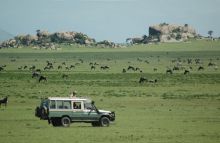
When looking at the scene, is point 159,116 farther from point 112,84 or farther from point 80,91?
point 112,84

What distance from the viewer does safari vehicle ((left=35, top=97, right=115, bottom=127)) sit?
102 ft

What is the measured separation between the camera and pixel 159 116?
124 ft

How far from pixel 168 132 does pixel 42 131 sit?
538 centimetres

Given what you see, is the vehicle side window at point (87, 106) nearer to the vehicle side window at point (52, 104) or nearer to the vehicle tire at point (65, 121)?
the vehicle tire at point (65, 121)

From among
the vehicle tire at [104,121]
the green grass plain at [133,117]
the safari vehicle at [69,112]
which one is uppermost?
the safari vehicle at [69,112]

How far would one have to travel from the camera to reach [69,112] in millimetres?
31250

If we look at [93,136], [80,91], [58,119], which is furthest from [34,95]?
[93,136]

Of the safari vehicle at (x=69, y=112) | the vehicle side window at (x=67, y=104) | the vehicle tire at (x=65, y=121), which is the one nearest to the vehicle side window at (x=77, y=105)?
the safari vehicle at (x=69, y=112)

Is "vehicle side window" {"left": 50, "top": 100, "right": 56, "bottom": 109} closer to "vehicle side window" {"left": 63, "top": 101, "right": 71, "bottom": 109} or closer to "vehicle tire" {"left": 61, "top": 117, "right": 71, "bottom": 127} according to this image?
"vehicle side window" {"left": 63, "top": 101, "right": 71, "bottom": 109}

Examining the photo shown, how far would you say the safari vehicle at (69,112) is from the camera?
31000 millimetres

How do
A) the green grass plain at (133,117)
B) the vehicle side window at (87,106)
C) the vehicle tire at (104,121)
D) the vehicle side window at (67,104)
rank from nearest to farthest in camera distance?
the green grass plain at (133,117), the vehicle side window at (67,104), the vehicle side window at (87,106), the vehicle tire at (104,121)

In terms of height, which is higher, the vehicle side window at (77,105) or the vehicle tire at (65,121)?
the vehicle side window at (77,105)

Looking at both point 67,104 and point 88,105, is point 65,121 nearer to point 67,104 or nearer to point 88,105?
point 67,104

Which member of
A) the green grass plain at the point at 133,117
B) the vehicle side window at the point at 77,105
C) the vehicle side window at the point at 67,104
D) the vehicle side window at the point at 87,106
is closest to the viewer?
the green grass plain at the point at 133,117
